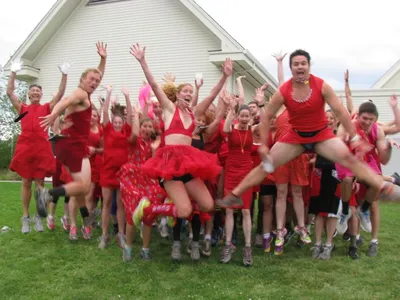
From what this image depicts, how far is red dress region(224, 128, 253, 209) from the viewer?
19.0 feet

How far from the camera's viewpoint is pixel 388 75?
2005 cm

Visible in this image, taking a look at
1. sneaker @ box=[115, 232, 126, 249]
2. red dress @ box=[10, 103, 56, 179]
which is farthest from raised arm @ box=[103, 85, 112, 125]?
sneaker @ box=[115, 232, 126, 249]

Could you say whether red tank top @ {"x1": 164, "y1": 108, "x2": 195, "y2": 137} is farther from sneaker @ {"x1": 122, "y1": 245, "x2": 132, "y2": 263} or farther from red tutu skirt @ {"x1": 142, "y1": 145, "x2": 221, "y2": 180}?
sneaker @ {"x1": 122, "y1": 245, "x2": 132, "y2": 263}

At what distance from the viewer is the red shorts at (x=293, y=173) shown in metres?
5.96

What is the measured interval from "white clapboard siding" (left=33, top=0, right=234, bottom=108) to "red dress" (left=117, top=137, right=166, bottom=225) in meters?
9.13

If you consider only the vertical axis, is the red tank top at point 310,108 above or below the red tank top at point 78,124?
above

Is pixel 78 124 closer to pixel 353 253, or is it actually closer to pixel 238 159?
pixel 238 159

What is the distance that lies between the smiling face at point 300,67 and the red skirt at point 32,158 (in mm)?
4347

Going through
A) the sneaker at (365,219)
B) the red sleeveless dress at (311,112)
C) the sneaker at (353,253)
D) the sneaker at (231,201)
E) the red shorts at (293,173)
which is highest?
the red sleeveless dress at (311,112)

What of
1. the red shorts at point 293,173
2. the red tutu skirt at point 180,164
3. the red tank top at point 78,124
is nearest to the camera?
the red tutu skirt at point 180,164

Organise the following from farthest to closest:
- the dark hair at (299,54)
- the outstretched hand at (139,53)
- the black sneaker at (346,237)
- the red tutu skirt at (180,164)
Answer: the black sneaker at (346,237)
the outstretched hand at (139,53)
the red tutu skirt at (180,164)
the dark hair at (299,54)

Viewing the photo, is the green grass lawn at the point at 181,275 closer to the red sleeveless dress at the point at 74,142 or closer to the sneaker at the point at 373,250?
the sneaker at the point at 373,250

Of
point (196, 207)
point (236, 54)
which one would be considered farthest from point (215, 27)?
point (196, 207)

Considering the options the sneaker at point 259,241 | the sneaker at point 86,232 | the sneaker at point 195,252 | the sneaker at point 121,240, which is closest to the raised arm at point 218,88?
the sneaker at point 195,252
